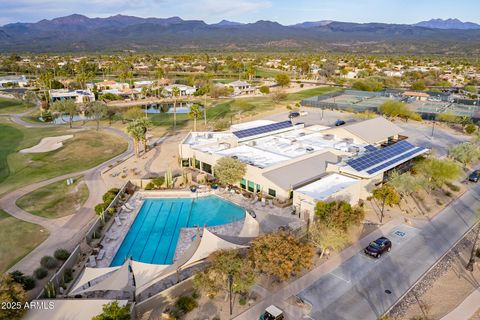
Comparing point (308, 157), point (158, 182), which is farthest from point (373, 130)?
point (158, 182)

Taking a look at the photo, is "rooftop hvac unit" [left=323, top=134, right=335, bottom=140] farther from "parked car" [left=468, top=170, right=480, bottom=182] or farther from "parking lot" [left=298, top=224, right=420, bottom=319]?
"parking lot" [left=298, top=224, right=420, bottom=319]

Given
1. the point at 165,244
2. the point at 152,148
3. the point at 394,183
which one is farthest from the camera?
the point at 152,148

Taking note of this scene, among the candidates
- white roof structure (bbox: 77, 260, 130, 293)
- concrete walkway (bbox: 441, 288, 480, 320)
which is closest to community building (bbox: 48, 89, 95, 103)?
white roof structure (bbox: 77, 260, 130, 293)

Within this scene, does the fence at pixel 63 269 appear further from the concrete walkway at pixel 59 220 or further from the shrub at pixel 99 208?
the shrub at pixel 99 208

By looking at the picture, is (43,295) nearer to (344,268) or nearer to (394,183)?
(344,268)

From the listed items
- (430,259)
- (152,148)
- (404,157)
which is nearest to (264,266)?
(430,259)

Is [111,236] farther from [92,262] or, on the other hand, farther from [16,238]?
[16,238]

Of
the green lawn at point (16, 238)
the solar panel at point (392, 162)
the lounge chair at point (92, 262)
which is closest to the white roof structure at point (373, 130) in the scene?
the solar panel at point (392, 162)
